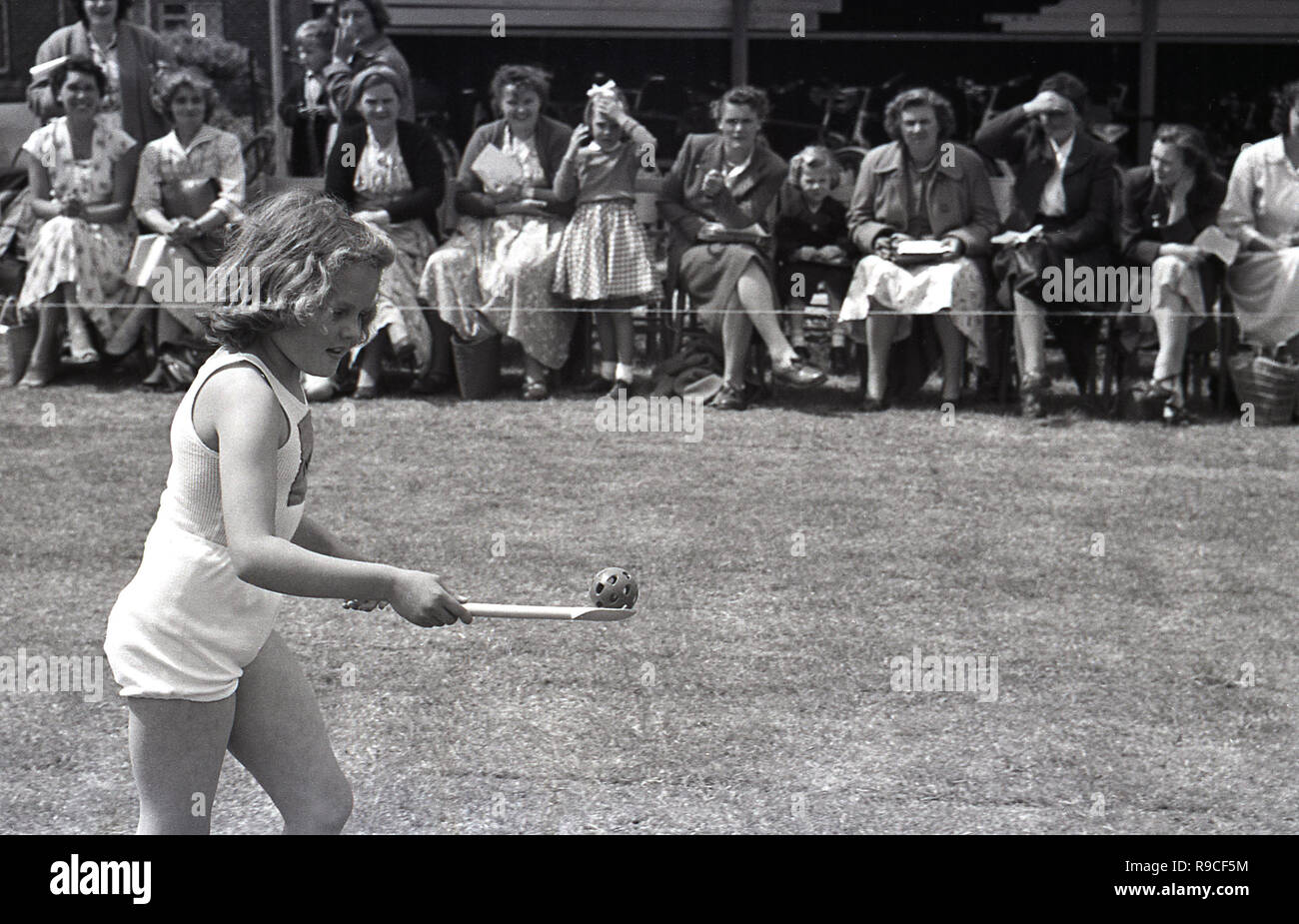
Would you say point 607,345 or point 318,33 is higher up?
point 318,33

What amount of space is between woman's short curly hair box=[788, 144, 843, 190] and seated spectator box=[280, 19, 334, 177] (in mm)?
2345

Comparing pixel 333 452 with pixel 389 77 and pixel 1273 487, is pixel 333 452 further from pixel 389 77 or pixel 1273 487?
pixel 1273 487

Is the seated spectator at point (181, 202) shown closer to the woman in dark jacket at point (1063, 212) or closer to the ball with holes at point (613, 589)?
the woman in dark jacket at point (1063, 212)

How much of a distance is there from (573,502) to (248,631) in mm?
4114

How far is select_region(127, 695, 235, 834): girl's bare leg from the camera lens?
2.50m

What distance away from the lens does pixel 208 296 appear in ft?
8.16

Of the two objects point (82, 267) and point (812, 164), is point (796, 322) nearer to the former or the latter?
point (812, 164)

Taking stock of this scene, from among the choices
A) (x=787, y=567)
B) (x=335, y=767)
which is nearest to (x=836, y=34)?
(x=787, y=567)

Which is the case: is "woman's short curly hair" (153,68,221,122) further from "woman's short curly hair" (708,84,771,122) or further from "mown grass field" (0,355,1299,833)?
"woman's short curly hair" (708,84,771,122)

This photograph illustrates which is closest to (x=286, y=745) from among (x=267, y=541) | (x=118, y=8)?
(x=267, y=541)

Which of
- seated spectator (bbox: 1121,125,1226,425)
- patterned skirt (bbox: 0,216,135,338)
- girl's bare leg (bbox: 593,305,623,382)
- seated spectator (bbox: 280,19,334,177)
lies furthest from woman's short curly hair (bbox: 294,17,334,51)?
seated spectator (bbox: 1121,125,1226,425)

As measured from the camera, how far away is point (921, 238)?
8.55 metres

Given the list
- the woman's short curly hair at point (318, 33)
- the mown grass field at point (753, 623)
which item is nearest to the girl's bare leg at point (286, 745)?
the mown grass field at point (753, 623)

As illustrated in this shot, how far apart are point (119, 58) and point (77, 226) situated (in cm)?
103
